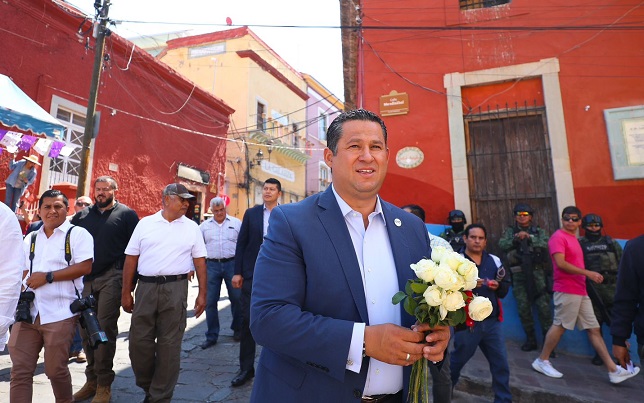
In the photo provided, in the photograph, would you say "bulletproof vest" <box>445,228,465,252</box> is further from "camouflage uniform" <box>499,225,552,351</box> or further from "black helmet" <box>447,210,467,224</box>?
"camouflage uniform" <box>499,225,552,351</box>

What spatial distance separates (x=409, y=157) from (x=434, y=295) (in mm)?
5595

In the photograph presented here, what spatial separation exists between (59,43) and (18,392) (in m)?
10.1

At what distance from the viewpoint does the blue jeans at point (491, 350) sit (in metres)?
3.50

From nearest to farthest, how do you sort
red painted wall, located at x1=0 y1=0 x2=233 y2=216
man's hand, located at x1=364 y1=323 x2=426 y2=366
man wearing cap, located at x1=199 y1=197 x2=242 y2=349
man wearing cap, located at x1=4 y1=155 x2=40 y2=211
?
1. man's hand, located at x1=364 y1=323 x2=426 y2=366
2. man wearing cap, located at x1=199 y1=197 x2=242 y2=349
3. man wearing cap, located at x1=4 y1=155 x2=40 y2=211
4. red painted wall, located at x1=0 y1=0 x2=233 y2=216

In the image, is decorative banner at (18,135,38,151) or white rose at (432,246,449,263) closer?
white rose at (432,246,449,263)

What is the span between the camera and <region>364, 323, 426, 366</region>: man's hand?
1.24 meters

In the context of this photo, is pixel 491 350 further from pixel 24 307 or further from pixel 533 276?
pixel 24 307

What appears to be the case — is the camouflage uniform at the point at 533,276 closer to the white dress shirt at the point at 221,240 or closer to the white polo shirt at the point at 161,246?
the white dress shirt at the point at 221,240

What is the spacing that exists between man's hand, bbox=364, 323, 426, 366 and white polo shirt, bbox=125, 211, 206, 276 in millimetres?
2722

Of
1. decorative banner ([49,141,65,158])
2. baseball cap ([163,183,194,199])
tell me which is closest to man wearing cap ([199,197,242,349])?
baseball cap ([163,183,194,199])

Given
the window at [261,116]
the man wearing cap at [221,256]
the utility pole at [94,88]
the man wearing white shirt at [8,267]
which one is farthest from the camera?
the window at [261,116]

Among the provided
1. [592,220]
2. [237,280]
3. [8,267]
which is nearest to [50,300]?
[8,267]

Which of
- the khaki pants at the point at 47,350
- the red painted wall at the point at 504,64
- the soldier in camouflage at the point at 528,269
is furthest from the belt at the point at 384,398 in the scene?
the red painted wall at the point at 504,64

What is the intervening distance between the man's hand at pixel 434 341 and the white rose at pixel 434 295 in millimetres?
112
